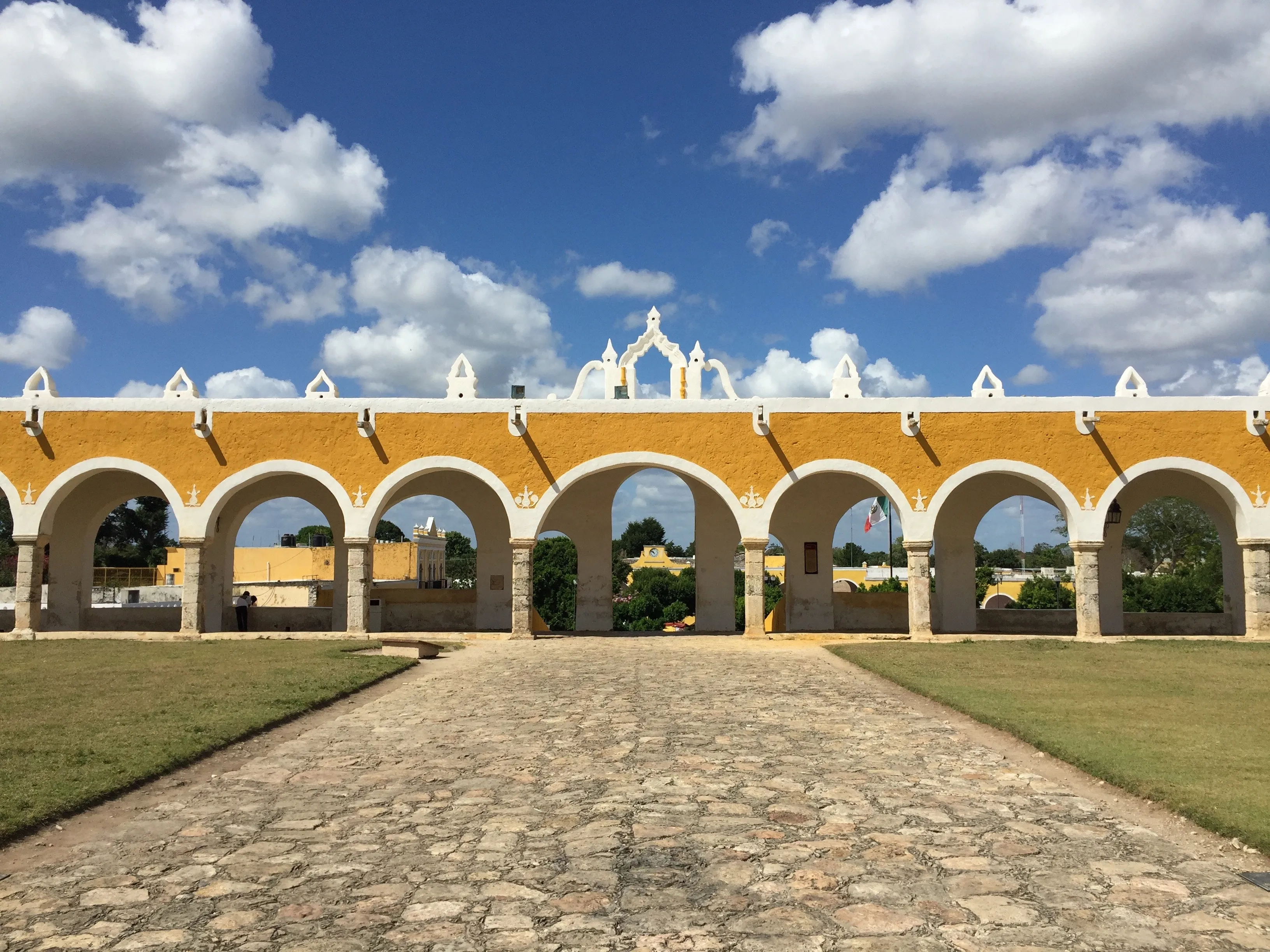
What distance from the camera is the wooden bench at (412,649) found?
12391mm

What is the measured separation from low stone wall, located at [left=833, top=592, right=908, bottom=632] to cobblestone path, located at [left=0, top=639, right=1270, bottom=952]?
11.9 meters

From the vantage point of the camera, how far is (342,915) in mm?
3291

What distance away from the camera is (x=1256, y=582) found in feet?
49.2

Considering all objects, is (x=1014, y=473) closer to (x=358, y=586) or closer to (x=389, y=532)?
(x=358, y=586)

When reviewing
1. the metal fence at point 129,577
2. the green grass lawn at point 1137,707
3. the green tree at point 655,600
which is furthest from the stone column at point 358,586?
the green tree at point 655,600

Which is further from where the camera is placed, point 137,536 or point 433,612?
point 137,536

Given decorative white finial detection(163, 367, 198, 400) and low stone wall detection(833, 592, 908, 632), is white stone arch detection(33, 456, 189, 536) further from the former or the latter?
low stone wall detection(833, 592, 908, 632)

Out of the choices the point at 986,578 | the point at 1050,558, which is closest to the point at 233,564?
the point at 986,578

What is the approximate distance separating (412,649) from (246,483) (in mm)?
5048

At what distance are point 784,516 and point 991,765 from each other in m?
12.6

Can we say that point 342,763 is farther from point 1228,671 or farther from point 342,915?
point 1228,671

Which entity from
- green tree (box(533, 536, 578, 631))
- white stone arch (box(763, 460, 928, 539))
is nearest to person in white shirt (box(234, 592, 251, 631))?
white stone arch (box(763, 460, 928, 539))

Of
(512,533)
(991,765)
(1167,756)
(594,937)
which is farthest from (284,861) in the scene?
(512,533)

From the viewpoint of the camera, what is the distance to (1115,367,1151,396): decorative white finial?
Answer: 15727mm
